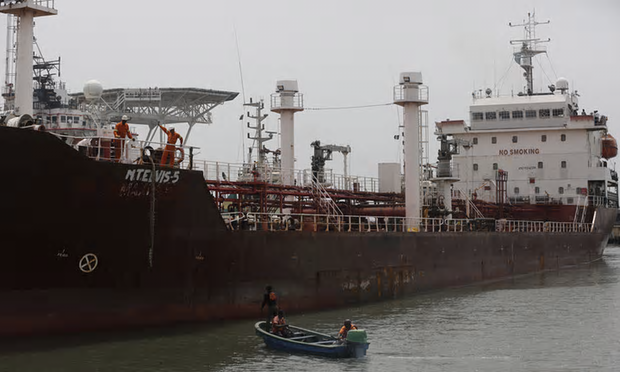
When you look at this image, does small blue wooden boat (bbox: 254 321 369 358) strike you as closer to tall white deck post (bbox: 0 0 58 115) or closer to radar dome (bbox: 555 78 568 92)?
tall white deck post (bbox: 0 0 58 115)

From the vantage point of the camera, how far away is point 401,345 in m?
18.9

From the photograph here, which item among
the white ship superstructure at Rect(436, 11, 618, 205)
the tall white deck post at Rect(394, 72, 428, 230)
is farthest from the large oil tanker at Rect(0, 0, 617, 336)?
the white ship superstructure at Rect(436, 11, 618, 205)

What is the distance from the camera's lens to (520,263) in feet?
128

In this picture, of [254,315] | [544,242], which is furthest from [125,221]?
[544,242]

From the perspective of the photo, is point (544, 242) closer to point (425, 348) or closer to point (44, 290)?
point (425, 348)

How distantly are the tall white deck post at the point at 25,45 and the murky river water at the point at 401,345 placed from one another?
7105 mm

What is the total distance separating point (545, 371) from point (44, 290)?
11.6 m

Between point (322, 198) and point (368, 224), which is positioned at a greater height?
point (322, 198)

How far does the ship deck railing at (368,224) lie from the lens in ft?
78.0

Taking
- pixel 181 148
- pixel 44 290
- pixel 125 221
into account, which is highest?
pixel 181 148

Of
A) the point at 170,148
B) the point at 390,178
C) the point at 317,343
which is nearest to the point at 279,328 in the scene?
the point at 317,343

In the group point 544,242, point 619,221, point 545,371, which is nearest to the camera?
point 545,371

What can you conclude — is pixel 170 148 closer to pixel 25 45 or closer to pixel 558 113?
pixel 25 45

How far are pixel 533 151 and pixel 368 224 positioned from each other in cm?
2494
